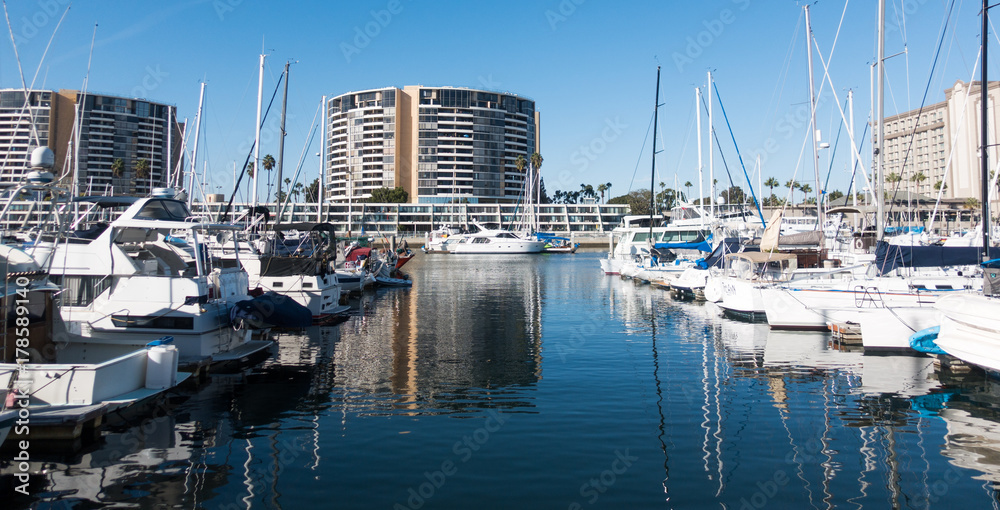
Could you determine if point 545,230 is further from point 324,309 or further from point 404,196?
point 324,309

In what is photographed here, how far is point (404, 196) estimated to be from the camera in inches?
6535

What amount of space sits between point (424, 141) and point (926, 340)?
16984cm

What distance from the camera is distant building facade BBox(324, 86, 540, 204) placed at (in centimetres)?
17925

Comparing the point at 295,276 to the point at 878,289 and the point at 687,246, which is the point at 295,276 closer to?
the point at 878,289

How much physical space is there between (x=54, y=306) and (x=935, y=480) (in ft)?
50.8

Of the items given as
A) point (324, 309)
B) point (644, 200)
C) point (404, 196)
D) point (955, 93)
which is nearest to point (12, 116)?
point (404, 196)

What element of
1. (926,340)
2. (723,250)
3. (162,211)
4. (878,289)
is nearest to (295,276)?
(162,211)

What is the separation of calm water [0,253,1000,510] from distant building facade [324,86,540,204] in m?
162

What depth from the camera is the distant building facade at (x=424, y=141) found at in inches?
7057

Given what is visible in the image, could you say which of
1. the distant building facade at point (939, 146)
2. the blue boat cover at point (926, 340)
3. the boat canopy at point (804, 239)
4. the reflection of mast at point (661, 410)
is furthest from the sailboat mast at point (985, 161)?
the distant building facade at point (939, 146)

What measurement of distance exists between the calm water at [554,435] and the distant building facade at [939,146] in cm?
9910

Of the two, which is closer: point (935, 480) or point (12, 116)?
point (935, 480)

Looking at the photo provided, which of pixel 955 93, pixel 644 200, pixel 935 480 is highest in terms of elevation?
pixel 955 93

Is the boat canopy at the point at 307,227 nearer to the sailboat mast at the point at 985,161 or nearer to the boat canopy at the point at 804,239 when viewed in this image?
the boat canopy at the point at 804,239
